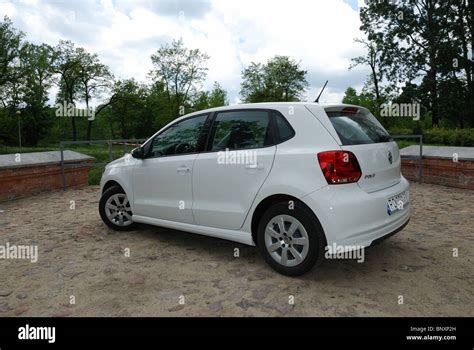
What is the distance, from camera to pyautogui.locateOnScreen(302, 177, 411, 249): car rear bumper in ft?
10.3

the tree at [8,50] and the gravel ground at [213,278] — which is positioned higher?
the tree at [8,50]

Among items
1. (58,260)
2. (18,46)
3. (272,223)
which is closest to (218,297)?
(272,223)

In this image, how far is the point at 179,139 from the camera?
451 cm

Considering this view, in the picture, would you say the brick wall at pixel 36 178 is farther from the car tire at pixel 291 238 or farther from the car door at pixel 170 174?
the car tire at pixel 291 238

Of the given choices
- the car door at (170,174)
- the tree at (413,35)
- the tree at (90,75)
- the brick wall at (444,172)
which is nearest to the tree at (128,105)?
the tree at (90,75)

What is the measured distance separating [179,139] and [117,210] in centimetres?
164

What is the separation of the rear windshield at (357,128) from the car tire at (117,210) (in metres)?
3.21

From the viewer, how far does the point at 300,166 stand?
3334 millimetres

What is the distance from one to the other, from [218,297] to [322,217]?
1.16 metres

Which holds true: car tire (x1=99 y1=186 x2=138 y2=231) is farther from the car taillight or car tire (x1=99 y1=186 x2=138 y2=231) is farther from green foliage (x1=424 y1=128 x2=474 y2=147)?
green foliage (x1=424 y1=128 x2=474 y2=147)

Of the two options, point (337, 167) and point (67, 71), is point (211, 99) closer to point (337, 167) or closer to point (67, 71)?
point (67, 71)

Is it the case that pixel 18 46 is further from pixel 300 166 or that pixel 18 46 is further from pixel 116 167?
pixel 300 166

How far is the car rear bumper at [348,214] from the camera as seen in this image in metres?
3.14

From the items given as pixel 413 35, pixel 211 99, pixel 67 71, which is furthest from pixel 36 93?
pixel 413 35
